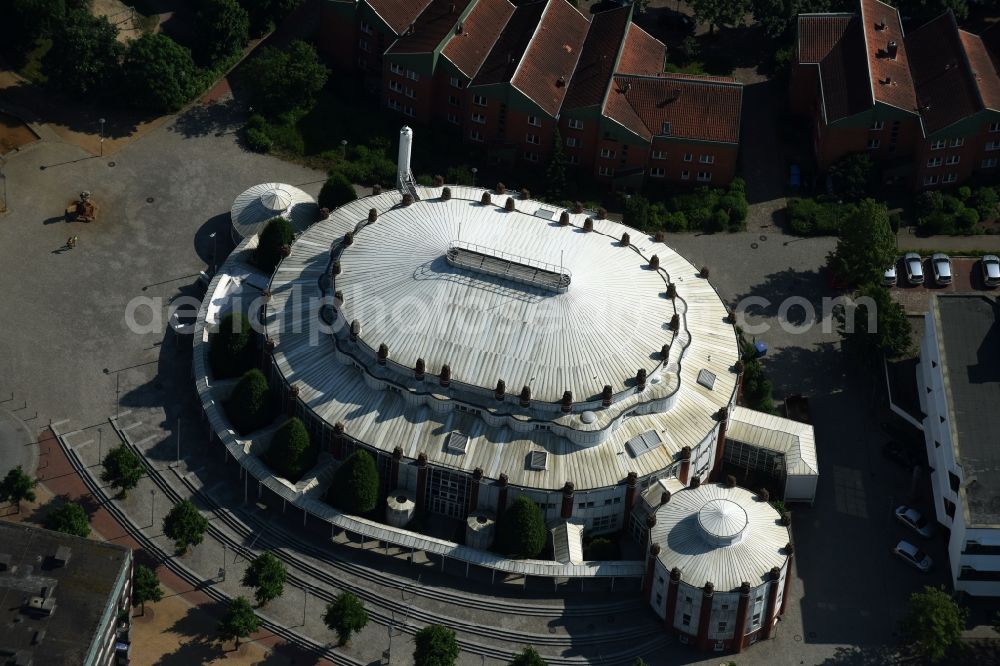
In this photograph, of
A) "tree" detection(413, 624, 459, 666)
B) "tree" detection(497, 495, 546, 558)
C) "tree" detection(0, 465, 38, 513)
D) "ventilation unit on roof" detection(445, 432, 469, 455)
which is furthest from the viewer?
"ventilation unit on roof" detection(445, 432, 469, 455)

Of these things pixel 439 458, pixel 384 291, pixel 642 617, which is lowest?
pixel 642 617

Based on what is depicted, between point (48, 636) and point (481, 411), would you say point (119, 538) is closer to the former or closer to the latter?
point (48, 636)

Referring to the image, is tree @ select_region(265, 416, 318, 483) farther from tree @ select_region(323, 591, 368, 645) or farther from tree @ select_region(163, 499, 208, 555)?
tree @ select_region(323, 591, 368, 645)

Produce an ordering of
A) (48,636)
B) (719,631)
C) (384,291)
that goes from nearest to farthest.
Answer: (48,636)
(719,631)
(384,291)

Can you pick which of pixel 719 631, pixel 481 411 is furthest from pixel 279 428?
pixel 719 631

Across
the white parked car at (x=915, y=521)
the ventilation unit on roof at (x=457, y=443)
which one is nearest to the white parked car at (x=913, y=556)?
the white parked car at (x=915, y=521)

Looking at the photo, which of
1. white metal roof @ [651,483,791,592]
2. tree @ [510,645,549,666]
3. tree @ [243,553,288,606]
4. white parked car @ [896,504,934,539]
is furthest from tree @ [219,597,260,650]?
white parked car @ [896,504,934,539]
